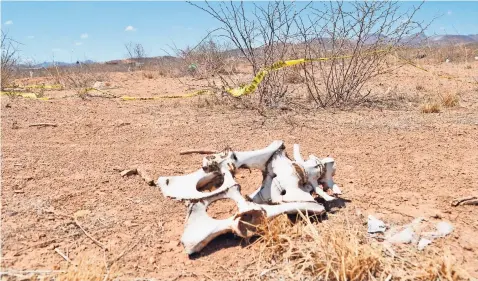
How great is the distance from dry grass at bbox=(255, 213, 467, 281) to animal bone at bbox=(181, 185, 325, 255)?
0.06 meters

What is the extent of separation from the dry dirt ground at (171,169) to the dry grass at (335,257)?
0.39 feet

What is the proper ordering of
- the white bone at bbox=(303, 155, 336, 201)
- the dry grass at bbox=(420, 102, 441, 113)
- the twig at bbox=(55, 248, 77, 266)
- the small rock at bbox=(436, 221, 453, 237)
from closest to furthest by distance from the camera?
the twig at bbox=(55, 248, 77, 266)
the small rock at bbox=(436, 221, 453, 237)
the white bone at bbox=(303, 155, 336, 201)
the dry grass at bbox=(420, 102, 441, 113)

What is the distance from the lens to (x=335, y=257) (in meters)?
1.92

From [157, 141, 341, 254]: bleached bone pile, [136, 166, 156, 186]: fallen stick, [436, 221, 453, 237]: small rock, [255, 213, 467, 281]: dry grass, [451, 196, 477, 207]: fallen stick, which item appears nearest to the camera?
[255, 213, 467, 281]: dry grass

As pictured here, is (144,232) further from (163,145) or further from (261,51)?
(261,51)

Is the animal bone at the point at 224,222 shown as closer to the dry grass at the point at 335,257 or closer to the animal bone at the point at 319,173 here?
the dry grass at the point at 335,257

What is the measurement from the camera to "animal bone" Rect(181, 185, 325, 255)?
2164 millimetres

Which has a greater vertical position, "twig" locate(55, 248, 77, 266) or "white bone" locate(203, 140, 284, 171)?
"white bone" locate(203, 140, 284, 171)

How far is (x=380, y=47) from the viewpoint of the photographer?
20.2 ft

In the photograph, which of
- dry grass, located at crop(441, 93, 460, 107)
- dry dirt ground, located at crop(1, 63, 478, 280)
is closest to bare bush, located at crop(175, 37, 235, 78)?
dry dirt ground, located at crop(1, 63, 478, 280)

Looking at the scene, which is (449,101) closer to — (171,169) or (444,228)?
(444,228)

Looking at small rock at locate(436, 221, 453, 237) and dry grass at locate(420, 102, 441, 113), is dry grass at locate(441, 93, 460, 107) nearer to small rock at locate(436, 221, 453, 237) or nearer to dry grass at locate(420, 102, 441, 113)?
dry grass at locate(420, 102, 441, 113)

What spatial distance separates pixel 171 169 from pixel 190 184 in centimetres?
100

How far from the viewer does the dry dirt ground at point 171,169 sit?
2195mm
